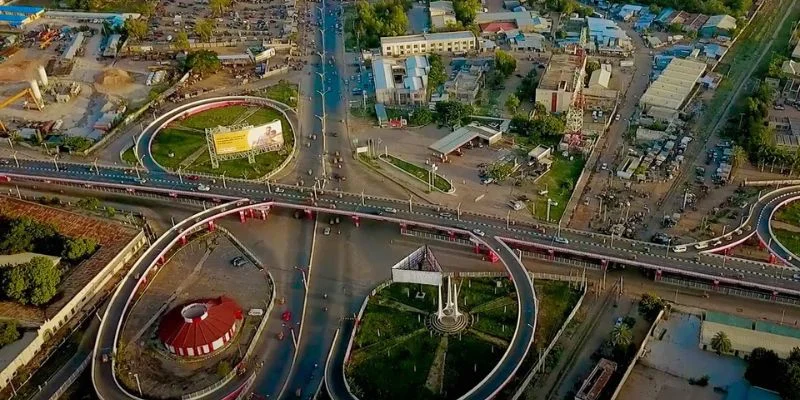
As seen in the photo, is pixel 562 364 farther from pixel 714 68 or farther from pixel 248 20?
pixel 248 20

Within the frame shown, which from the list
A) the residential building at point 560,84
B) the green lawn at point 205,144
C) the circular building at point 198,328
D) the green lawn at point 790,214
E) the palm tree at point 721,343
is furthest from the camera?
the residential building at point 560,84

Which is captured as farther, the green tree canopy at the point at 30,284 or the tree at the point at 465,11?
the tree at the point at 465,11

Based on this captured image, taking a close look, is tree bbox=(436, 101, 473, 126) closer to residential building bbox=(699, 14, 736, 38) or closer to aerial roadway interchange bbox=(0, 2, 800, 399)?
aerial roadway interchange bbox=(0, 2, 800, 399)

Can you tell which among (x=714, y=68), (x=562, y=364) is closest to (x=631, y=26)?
(x=714, y=68)

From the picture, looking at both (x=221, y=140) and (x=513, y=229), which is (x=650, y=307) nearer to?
(x=513, y=229)

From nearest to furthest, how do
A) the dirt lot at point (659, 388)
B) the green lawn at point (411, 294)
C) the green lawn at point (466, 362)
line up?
the dirt lot at point (659, 388), the green lawn at point (466, 362), the green lawn at point (411, 294)

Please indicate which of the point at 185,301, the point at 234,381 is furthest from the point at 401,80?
the point at 234,381

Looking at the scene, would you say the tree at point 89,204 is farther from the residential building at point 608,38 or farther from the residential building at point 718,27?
the residential building at point 718,27

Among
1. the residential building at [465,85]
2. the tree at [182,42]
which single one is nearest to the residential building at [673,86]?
the residential building at [465,85]
